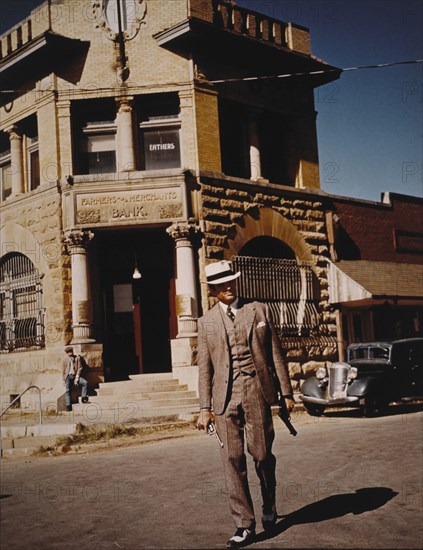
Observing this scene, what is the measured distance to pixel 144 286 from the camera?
18.4m

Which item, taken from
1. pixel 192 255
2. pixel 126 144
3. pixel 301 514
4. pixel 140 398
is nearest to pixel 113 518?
pixel 301 514

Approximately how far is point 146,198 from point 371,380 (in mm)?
7020

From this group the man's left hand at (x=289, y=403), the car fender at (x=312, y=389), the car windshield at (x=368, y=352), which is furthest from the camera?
the car windshield at (x=368, y=352)

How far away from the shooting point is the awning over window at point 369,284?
19.2m

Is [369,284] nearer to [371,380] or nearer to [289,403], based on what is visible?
[371,380]

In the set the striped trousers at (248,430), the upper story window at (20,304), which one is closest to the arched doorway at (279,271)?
the upper story window at (20,304)

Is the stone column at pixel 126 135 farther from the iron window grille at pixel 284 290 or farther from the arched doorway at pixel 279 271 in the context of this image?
the iron window grille at pixel 284 290

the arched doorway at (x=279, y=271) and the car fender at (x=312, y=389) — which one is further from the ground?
the arched doorway at (x=279, y=271)

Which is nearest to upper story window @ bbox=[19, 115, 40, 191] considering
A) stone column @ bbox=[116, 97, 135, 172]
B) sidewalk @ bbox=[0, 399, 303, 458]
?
stone column @ bbox=[116, 97, 135, 172]

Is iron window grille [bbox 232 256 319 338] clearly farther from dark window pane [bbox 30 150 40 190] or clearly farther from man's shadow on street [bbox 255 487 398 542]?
man's shadow on street [bbox 255 487 398 542]

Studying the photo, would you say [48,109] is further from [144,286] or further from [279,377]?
[279,377]

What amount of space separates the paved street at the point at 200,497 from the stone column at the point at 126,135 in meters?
8.79

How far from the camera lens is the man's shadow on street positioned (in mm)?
5418

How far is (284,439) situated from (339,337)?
9.09m
